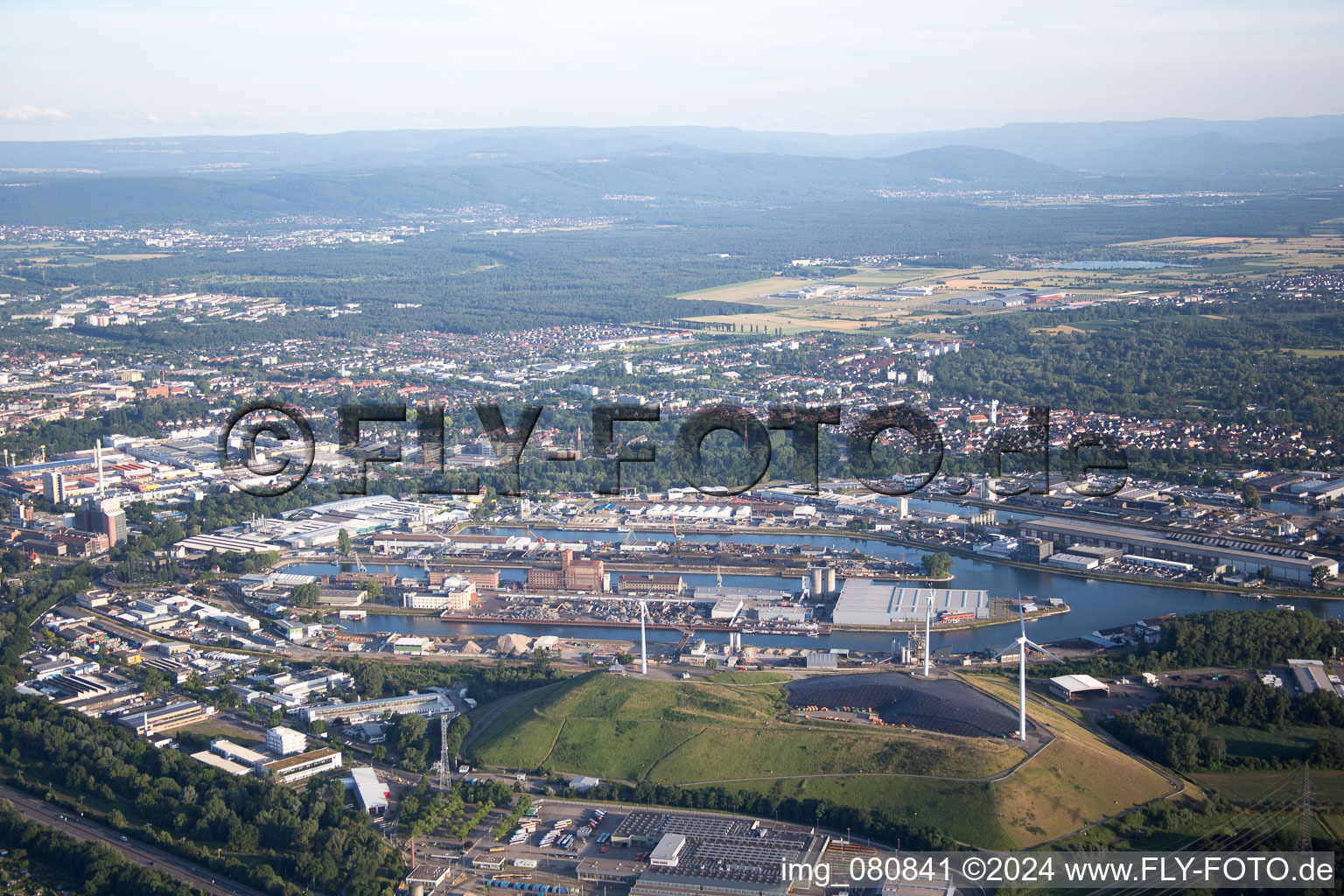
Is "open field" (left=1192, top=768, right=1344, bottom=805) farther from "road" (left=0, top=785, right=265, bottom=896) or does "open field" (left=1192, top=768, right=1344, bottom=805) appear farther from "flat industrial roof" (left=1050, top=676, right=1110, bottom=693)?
"road" (left=0, top=785, right=265, bottom=896)

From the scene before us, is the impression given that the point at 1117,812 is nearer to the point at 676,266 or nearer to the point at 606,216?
the point at 676,266

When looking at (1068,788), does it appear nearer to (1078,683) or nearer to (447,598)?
(1078,683)

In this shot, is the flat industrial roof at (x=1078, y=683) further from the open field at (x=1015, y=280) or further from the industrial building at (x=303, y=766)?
the open field at (x=1015, y=280)

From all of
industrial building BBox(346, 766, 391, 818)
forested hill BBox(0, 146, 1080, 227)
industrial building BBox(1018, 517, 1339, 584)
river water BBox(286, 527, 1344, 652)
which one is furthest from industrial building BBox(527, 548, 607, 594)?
forested hill BBox(0, 146, 1080, 227)

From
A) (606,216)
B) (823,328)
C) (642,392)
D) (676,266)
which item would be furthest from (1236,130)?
(642,392)

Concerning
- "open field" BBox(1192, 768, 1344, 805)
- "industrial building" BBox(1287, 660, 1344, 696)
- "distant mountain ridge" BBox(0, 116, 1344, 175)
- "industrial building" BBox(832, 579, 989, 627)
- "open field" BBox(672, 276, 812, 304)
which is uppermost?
"distant mountain ridge" BBox(0, 116, 1344, 175)

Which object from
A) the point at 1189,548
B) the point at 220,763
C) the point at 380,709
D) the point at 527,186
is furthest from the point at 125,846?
the point at 527,186

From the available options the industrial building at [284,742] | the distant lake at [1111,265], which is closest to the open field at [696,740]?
the industrial building at [284,742]
